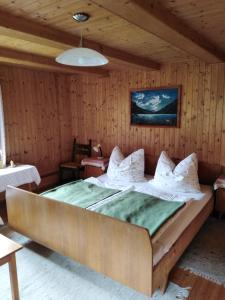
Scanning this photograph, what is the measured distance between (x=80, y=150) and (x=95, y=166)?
→ 746 mm

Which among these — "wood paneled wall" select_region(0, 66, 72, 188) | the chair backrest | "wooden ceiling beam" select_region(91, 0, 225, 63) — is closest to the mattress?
the chair backrest

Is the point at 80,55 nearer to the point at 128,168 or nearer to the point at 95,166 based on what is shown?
the point at 128,168

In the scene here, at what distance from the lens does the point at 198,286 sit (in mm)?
2121

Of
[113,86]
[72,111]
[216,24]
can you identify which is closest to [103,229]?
[216,24]

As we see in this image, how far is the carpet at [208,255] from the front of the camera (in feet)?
7.52

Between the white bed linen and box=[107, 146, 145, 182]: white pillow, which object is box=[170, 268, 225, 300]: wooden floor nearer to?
the white bed linen

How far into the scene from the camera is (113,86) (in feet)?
14.5

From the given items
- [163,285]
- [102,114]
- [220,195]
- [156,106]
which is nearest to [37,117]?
[102,114]

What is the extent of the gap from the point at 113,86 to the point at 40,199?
8.89ft

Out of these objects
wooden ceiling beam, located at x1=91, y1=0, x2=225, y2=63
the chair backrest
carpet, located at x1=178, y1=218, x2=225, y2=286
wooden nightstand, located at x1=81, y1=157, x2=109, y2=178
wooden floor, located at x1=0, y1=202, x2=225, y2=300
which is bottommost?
wooden floor, located at x1=0, y1=202, x2=225, y2=300

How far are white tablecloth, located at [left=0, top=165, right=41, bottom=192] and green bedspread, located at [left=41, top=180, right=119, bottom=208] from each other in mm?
764

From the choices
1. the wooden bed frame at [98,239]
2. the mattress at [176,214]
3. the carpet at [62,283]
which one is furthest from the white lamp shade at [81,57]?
the carpet at [62,283]

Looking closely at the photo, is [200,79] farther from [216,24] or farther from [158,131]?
[216,24]

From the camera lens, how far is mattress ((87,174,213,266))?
203cm
